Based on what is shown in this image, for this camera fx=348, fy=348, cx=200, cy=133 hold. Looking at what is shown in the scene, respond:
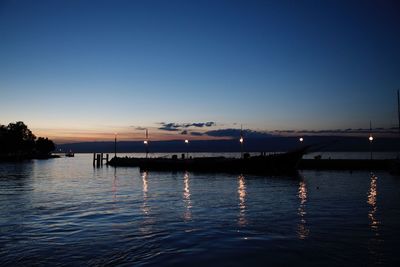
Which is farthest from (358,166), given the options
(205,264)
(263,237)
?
(205,264)

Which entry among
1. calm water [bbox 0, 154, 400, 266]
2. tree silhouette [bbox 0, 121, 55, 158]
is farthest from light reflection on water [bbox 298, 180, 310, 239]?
tree silhouette [bbox 0, 121, 55, 158]

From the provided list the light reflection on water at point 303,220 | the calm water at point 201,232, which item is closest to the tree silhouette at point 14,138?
the calm water at point 201,232

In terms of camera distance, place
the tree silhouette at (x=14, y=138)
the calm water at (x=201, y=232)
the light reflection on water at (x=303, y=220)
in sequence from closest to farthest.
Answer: the calm water at (x=201, y=232) → the light reflection on water at (x=303, y=220) → the tree silhouette at (x=14, y=138)

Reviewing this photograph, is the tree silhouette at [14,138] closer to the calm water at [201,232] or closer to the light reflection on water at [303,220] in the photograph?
the calm water at [201,232]

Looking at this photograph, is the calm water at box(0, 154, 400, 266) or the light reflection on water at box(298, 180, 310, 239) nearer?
the calm water at box(0, 154, 400, 266)

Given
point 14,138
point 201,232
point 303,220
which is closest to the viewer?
point 201,232

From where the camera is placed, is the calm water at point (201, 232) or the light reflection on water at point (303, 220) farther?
the light reflection on water at point (303, 220)

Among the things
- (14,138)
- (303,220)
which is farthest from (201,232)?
(14,138)

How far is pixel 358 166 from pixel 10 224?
64.3m

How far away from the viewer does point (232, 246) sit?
1463 centimetres

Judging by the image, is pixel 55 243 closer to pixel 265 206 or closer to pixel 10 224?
pixel 10 224

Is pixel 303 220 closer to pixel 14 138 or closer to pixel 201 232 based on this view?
pixel 201 232

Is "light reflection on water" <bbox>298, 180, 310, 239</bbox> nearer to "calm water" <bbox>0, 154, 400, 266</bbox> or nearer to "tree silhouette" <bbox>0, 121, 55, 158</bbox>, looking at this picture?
"calm water" <bbox>0, 154, 400, 266</bbox>

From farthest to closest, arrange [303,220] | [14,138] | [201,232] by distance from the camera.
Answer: [14,138]
[303,220]
[201,232]
